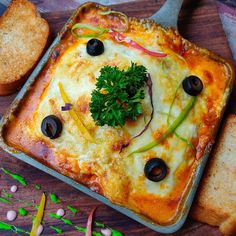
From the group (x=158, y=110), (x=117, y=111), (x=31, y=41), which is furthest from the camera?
(x=31, y=41)

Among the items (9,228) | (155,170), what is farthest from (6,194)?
(155,170)

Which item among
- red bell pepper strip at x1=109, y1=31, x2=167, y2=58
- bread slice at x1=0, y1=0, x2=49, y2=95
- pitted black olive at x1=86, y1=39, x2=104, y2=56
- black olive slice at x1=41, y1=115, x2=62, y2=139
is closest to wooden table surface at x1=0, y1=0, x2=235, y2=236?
bread slice at x1=0, y1=0, x2=49, y2=95

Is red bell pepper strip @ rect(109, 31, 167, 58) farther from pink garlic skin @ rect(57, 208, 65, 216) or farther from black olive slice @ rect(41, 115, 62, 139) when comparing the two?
pink garlic skin @ rect(57, 208, 65, 216)

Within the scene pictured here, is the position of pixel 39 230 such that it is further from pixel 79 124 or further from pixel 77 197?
pixel 79 124

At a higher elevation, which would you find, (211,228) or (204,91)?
(204,91)

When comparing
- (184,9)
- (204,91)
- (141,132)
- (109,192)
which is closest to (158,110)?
(141,132)

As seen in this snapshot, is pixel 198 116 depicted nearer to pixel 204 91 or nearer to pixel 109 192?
pixel 204 91

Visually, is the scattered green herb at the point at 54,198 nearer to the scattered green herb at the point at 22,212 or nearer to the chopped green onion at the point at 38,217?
the chopped green onion at the point at 38,217
